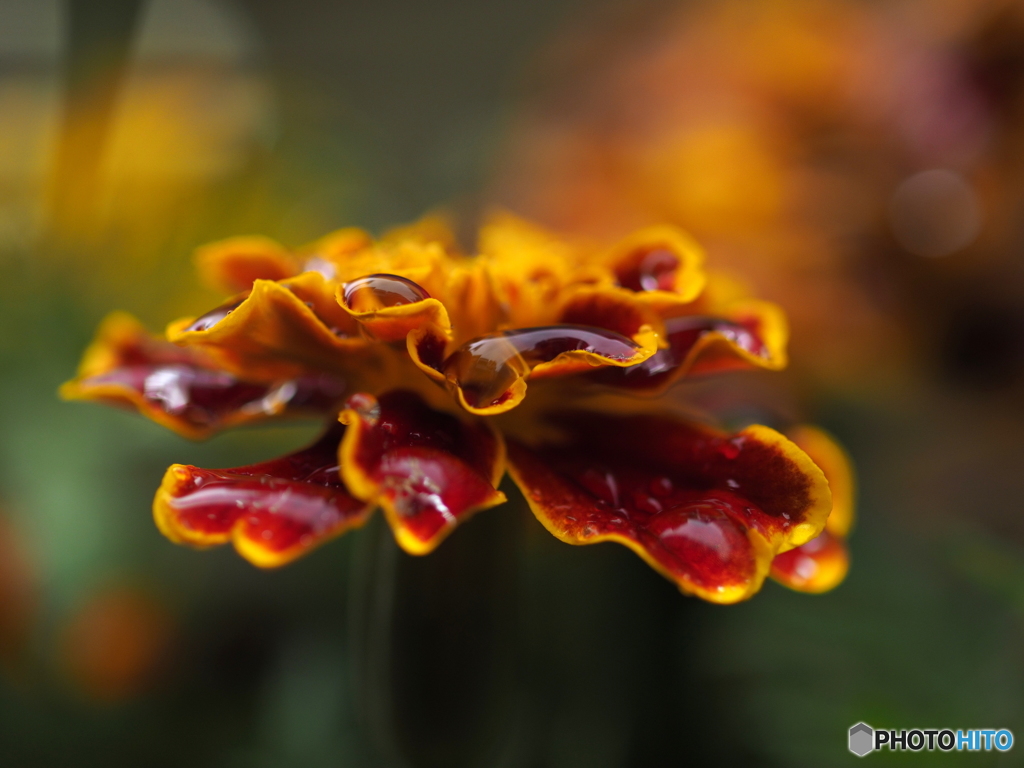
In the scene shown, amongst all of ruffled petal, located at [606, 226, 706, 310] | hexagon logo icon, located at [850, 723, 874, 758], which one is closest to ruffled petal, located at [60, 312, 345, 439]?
ruffled petal, located at [606, 226, 706, 310]

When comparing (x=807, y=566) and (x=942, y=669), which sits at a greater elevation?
(x=807, y=566)

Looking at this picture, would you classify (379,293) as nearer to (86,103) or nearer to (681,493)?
(681,493)

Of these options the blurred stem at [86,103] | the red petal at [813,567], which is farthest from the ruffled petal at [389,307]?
the blurred stem at [86,103]

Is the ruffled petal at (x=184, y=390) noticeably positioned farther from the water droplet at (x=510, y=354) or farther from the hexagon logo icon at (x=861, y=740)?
the hexagon logo icon at (x=861, y=740)

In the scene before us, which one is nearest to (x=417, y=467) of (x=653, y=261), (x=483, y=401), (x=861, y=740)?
(x=483, y=401)

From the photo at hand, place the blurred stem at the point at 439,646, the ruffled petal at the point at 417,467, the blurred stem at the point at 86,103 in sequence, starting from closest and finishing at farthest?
the ruffled petal at the point at 417,467, the blurred stem at the point at 439,646, the blurred stem at the point at 86,103

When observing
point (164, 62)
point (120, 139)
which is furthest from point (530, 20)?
point (120, 139)

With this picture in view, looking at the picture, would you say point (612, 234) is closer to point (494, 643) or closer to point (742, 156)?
point (742, 156)

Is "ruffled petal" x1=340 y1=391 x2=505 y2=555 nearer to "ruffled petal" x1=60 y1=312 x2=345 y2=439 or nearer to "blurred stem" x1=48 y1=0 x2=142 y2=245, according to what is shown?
"ruffled petal" x1=60 y1=312 x2=345 y2=439
